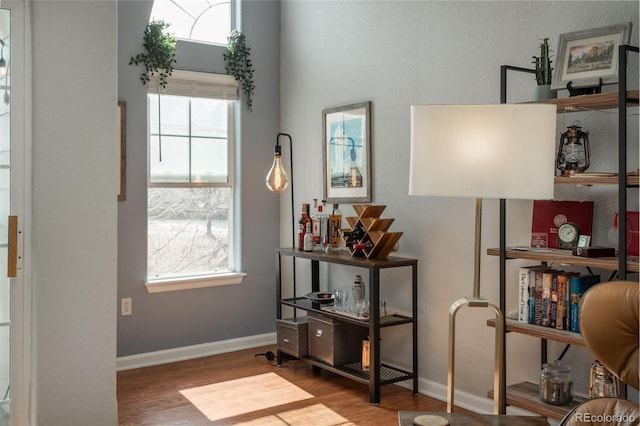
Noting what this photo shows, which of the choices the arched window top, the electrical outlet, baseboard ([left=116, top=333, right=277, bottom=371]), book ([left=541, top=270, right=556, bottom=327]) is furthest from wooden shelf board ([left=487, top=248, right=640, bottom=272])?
the arched window top

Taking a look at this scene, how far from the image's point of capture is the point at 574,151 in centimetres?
308

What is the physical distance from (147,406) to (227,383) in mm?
627

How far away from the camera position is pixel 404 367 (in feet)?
14.5

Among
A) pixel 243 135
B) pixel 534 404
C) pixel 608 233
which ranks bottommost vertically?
pixel 534 404

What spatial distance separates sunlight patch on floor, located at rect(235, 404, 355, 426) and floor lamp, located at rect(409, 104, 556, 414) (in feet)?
6.36

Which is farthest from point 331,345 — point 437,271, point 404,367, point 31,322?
point 31,322

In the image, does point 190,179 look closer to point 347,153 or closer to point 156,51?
point 156,51

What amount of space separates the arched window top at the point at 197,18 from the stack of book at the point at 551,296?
10.5ft

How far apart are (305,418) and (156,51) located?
2.84 meters

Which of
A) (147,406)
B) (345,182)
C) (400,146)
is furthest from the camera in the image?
(345,182)

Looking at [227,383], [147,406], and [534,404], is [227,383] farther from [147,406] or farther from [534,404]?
[534,404]

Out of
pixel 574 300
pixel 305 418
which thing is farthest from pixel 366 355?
pixel 574 300

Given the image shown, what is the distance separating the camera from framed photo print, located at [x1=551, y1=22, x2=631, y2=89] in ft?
9.62

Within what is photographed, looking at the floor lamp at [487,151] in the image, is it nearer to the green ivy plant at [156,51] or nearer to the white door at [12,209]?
the white door at [12,209]
